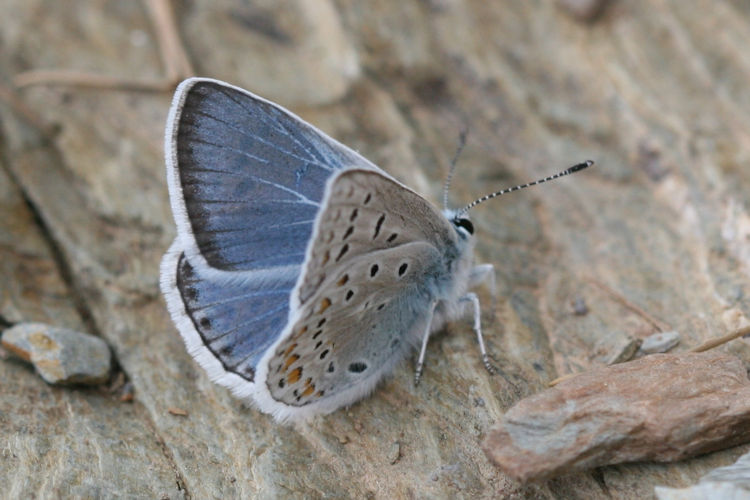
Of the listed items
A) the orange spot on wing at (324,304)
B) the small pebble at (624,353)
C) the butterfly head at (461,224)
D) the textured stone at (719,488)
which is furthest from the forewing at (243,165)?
the textured stone at (719,488)

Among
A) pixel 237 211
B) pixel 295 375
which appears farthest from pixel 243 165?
pixel 295 375

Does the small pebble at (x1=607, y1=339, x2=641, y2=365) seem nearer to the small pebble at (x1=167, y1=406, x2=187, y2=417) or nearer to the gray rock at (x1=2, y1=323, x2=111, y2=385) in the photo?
the small pebble at (x1=167, y1=406, x2=187, y2=417)

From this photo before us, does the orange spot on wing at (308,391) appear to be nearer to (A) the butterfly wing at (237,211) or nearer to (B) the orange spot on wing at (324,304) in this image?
(A) the butterfly wing at (237,211)

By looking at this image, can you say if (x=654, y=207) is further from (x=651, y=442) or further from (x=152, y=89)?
(x=152, y=89)

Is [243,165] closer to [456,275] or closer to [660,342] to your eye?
[456,275]

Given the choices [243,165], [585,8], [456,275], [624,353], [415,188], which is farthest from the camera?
[585,8]

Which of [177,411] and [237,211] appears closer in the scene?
[237,211]

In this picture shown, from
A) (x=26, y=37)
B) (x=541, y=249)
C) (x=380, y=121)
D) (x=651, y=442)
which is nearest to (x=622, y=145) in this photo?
(x=541, y=249)

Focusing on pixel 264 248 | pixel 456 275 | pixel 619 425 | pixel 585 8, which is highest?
pixel 585 8
